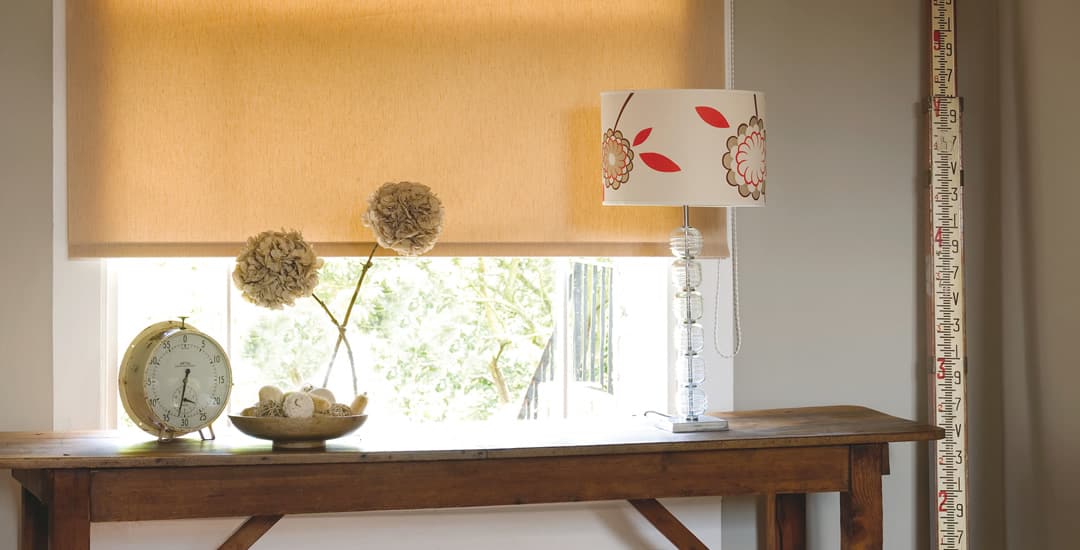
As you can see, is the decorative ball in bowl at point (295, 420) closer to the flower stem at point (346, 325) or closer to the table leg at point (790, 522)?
the flower stem at point (346, 325)

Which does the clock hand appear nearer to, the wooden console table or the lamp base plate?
the wooden console table

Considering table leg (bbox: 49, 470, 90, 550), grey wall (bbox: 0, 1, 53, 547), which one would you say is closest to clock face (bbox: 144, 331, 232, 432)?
table leg (bbox: 49, 470, 90, 550)

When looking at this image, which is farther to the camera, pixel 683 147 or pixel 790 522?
pixel 790 522

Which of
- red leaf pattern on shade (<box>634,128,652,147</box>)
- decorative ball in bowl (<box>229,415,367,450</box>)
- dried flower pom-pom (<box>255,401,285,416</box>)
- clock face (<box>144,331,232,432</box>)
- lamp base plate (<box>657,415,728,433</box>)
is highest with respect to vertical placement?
red leaf pattern on shade (<box>634,128,652,147</box>)

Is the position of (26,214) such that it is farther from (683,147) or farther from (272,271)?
(683,147)

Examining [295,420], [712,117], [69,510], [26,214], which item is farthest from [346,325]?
[712,117]

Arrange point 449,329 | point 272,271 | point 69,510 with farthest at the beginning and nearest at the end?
point 449,329, point 272,271, point 69,510

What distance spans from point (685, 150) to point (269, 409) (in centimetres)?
124

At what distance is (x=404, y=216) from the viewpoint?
2656mm

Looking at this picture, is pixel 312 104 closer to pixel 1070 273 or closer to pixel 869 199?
pixel 869 199

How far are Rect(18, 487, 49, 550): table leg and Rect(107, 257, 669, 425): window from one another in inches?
21.0

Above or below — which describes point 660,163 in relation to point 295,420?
above

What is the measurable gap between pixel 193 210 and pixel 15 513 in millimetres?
954

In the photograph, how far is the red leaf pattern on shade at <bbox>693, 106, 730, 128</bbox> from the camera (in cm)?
262
